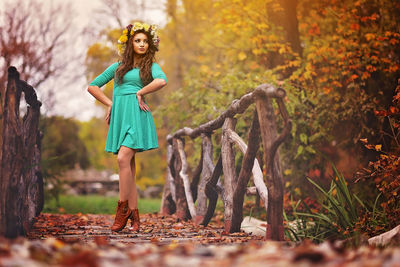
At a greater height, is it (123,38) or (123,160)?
(123,38)

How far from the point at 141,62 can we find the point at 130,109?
524mm

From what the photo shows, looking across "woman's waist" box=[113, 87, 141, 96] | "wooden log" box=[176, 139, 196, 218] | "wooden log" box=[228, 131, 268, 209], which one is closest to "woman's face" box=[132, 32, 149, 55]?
"woman's waist" box=[113, 87, 141, 96]

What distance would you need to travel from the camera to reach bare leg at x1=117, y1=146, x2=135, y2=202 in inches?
179

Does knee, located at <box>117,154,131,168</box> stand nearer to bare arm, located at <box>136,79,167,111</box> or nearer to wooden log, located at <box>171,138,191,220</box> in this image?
bare arm, located at <box>136,79,167,111</box>

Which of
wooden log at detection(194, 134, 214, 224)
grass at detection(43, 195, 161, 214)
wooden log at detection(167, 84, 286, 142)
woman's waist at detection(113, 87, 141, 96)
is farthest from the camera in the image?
grass at detection(43, 195, 161, 214)

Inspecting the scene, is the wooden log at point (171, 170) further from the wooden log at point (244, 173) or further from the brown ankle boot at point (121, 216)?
the wooden log at point (244, 173)

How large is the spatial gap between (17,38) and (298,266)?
7.58 m

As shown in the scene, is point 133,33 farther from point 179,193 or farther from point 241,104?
point 179,193

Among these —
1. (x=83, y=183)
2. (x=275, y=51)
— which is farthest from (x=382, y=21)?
(x=83, y=183)

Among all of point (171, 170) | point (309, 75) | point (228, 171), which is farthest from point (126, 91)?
point (309, 75)

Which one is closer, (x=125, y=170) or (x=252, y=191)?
(x=252, y=191)

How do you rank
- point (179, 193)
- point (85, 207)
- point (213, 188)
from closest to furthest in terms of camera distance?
point (213, 188)
point (179, 193)
point (85, 207)

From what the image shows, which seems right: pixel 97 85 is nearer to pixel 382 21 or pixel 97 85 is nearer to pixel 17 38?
pixel 17 38

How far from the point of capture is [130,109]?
15.0 ft
